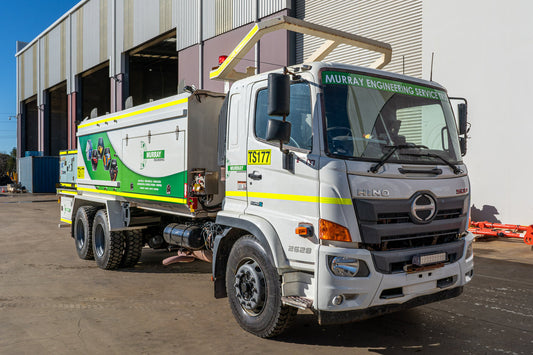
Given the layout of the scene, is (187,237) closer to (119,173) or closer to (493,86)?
(119,173)

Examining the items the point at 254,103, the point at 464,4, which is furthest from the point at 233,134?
the point at 464,4

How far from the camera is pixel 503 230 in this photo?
9992 millimetres

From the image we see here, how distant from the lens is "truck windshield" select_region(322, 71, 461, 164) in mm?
4074

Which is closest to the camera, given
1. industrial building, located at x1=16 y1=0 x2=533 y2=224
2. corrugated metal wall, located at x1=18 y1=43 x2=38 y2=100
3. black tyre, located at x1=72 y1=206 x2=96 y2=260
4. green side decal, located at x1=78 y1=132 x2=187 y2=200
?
green side decal, located at x1=78 y1=132 x2=187 y2=200

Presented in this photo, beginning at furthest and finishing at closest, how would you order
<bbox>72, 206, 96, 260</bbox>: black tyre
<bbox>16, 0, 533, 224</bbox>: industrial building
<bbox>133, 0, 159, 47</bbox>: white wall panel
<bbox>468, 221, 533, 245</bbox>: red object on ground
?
<bbox>133, 0, 159, 47</bbox>: white wall panel → <bbox>16, 0, 533, 224</bbox>: industrial building → <bbox>468, 221, 533, 245</bbox>: red object on ground → <bbox>72, 206, 96, 260</bbox>: black tyre

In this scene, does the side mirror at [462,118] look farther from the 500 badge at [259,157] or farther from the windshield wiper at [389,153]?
the 500 badge at [259,157]

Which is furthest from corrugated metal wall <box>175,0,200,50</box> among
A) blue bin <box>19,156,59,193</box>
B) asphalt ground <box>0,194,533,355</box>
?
blue bin <box>19,156,59,193</box>

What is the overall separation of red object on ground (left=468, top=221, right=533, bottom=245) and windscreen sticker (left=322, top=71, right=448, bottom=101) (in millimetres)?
5575

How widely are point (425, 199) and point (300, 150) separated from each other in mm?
1200

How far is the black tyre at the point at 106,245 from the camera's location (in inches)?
300

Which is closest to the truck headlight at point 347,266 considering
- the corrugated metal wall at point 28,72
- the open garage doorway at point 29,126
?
the corrugated metal wall at point 28,72

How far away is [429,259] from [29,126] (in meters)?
44.4

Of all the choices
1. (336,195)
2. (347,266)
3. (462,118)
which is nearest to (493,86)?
(462,118)

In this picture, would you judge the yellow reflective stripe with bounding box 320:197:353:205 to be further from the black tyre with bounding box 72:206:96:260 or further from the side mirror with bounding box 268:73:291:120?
the black tyre with bounding box 72:206:96:260
